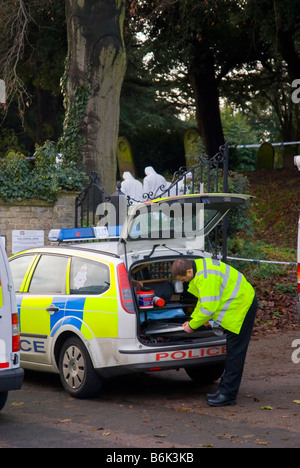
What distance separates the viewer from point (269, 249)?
64.5 ft

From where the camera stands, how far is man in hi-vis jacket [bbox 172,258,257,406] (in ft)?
25.5

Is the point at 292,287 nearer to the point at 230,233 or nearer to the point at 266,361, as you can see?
the point at 230,233

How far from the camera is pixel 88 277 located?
8.37 metres

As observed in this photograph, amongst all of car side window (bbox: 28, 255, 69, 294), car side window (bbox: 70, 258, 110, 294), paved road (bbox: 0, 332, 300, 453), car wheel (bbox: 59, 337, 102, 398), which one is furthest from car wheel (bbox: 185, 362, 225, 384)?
car side window (bbox: 28, 255, 69, 294)

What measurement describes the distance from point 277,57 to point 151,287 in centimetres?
2162

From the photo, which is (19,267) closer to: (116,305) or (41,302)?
(41,302)

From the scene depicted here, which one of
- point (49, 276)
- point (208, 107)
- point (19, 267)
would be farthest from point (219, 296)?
point (208, 107)

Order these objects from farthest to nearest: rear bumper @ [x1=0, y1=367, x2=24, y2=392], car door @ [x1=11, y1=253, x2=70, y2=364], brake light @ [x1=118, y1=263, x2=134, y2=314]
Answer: car door @ [x1=11, y1=253, x2=70, y2=364] → brake light @ [x1=118, y1=263, x2=134, y2=314] → rear bumper @ [x1=0, y1=367, x2=24, y2=392]

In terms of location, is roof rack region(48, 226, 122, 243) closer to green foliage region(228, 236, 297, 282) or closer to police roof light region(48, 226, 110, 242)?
police roof light region(48, 226, 110, 242)

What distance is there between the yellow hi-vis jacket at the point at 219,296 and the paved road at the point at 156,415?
0.90m

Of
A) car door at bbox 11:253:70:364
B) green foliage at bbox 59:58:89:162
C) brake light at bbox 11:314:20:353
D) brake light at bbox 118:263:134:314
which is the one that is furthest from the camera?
green foliage at bbox 59:58:89:162

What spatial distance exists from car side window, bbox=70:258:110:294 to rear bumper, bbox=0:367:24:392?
4.75 feet
